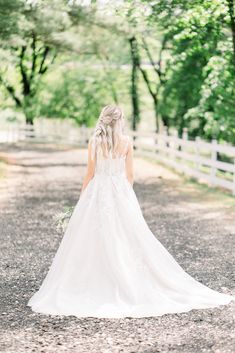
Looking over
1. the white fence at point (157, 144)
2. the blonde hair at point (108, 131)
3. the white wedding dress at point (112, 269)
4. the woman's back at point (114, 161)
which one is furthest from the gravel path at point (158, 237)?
the blonde hair at point (108, 131)

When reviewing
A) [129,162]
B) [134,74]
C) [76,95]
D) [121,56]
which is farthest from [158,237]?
[76,95]

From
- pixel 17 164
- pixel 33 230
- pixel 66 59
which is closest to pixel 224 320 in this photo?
pixel 33 230

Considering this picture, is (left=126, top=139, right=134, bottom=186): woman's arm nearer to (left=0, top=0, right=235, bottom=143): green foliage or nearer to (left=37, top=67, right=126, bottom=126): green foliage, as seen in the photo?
(left=0, top=0, right=235, bottom=143): green foliage

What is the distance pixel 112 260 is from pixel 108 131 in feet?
4.23

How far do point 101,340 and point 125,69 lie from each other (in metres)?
41.7

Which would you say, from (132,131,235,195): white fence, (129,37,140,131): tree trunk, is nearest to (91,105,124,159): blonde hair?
(132,131,235,195): white fence

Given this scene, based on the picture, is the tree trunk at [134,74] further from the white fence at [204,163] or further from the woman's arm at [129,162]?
the woman's arm at [129,162]

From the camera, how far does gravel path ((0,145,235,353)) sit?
5555mm

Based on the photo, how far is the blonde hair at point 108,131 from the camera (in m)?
6.64

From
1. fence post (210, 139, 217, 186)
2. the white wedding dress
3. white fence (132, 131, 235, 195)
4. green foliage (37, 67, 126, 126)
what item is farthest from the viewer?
green foliage (37, 67, 126, 126)

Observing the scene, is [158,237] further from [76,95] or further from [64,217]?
[76,95]

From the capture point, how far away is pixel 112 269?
6637mm

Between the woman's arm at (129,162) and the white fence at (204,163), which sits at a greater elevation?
the woman's arm at (129,162)

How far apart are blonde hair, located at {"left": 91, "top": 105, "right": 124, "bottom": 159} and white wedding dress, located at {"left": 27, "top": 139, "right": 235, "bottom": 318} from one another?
14cm
